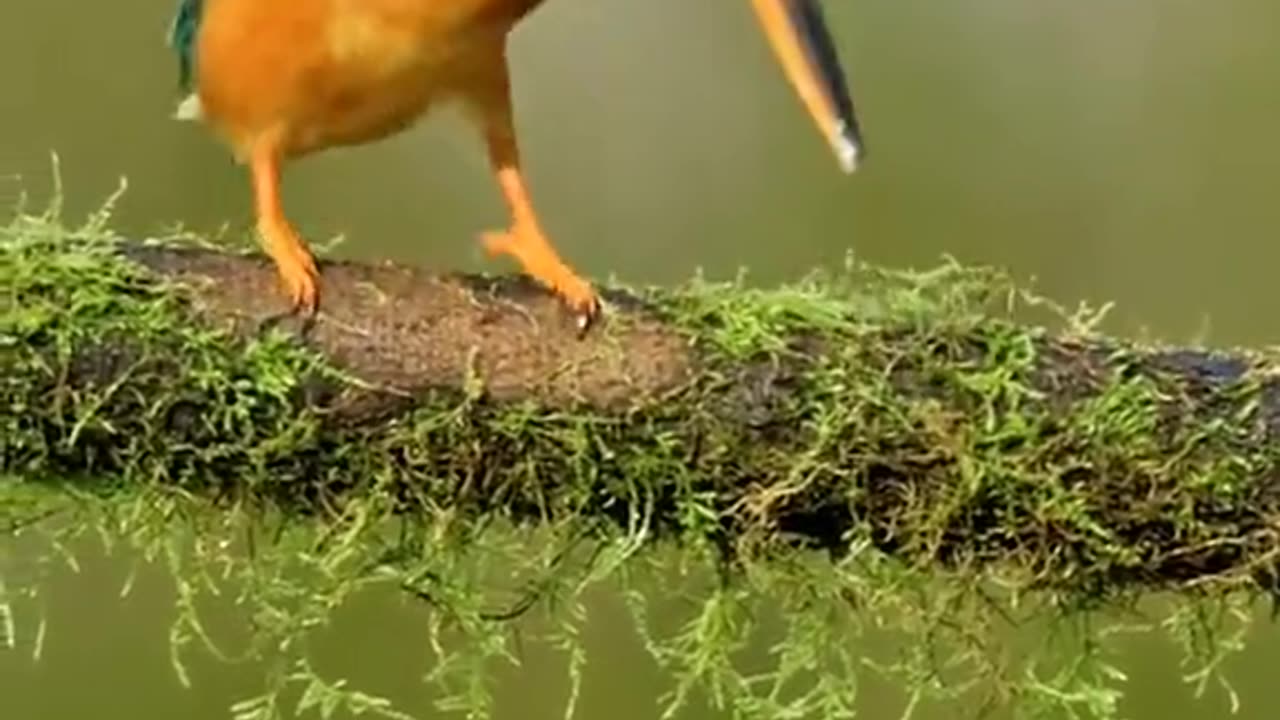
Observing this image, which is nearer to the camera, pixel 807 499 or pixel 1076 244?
pixel 807 499

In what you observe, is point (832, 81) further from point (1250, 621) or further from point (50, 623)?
point (50, 623)

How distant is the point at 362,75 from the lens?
1260 millimetres

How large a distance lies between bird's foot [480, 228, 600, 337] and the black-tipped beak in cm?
14

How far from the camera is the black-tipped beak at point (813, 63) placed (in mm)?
1125

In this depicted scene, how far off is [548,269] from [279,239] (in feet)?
0.46

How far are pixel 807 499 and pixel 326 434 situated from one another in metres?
0.22

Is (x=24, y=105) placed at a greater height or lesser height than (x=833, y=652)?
greater

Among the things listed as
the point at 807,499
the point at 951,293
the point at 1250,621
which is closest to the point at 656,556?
the point at 807,499

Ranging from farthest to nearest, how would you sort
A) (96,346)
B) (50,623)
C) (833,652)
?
(50,623) → (833,652) → (96,346)

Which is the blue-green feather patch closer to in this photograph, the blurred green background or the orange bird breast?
the orange bird breast

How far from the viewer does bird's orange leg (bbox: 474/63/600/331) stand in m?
1.26

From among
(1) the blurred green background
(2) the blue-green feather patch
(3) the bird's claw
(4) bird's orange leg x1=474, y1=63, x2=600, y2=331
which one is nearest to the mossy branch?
(3) the bird's claw

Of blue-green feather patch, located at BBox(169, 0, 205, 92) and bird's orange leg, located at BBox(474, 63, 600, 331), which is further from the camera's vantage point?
blue-green feather patch, located at BBox(169, 0, 205, 92)

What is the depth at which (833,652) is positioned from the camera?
45.8 inches
